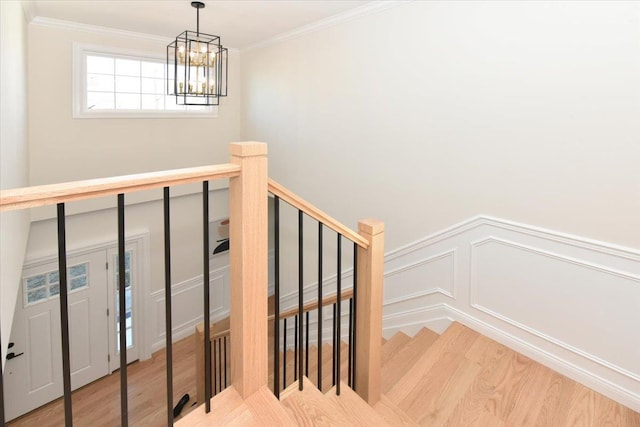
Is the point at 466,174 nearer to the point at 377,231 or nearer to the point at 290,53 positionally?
the point at 377,231

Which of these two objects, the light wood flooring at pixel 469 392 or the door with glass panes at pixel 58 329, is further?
the door with glass panes at pixel 58 329

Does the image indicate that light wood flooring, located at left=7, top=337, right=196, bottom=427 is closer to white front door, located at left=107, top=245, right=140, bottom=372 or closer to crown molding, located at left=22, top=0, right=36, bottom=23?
white front door, located at left=107, top=245, right=140, bottom=372

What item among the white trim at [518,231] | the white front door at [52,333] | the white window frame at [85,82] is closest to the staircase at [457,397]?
the white trim at [518,231]

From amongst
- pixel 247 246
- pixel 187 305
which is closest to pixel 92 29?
pixel 187 305

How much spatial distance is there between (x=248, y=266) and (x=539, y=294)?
2.11 metres

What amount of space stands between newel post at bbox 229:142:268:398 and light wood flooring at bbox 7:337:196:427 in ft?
11.2

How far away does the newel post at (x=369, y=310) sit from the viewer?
2.09 m

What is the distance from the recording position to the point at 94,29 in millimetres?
4348

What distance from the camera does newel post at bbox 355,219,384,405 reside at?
2.09 m

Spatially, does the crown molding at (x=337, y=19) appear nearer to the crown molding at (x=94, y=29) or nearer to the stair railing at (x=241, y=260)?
the crown molding at (x=94, y=29)

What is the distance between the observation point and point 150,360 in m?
5.37

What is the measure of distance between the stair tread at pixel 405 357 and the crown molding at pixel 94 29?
446 centimetres

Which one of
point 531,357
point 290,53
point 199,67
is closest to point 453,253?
point 531,357

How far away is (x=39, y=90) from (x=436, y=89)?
3902mm
